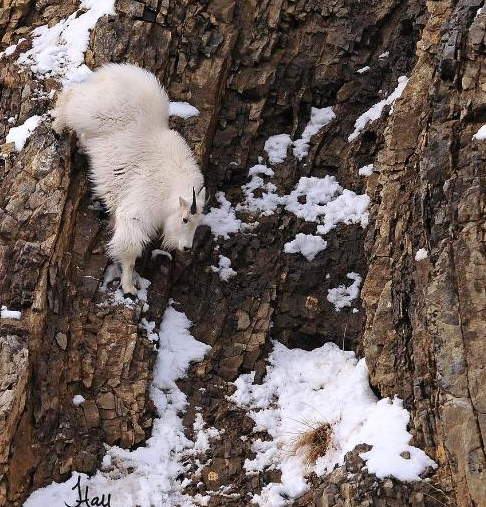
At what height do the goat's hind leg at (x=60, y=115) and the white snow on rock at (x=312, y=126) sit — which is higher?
the goat's hind leg at (x=60, y=115)

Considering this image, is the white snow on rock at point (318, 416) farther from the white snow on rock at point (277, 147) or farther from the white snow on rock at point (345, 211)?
the white snow on rock at point (277, 147)

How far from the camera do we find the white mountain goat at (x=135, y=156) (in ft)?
33.2

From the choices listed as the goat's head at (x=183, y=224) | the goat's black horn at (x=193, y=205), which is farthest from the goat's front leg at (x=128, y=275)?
the goat's black horn at (x=193, y=205)

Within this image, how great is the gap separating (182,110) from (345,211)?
269cm

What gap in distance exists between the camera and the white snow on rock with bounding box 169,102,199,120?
11117 mm

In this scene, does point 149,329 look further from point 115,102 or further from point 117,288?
point 115,102

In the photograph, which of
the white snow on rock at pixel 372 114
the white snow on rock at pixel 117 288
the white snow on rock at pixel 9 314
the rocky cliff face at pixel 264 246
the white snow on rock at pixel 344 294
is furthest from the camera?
the white snow on rock at pixel 372 114

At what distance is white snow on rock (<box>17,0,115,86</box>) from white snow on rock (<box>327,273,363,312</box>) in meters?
4.47

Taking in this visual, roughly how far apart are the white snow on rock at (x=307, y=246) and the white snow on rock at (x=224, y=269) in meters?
0.80

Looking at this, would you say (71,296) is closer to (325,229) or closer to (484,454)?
(325,229)

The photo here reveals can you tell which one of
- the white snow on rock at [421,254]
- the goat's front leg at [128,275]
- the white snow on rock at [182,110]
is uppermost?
the white snow on rock at [182,110]

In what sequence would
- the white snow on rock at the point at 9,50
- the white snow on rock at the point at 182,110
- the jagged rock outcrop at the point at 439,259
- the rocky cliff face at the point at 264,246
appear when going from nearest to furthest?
the jagged rock outcrop at the point at 439,259, the rocky cliff face at the point at 264,246, the white snow on rock at the point at 182,110, the white snow on rock at the point at 9,50

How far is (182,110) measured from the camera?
11.2 meters

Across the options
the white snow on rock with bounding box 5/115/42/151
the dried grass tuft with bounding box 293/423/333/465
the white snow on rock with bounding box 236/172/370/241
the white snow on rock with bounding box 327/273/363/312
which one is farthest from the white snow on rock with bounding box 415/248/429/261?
the white snow on rock with bounding box 5/115/42/151
